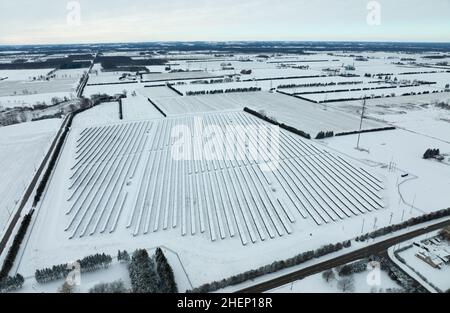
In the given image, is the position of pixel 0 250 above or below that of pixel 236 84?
below

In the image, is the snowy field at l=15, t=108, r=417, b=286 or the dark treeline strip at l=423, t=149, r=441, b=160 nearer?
the snowy field at l=15, t=108, r=417, b=286

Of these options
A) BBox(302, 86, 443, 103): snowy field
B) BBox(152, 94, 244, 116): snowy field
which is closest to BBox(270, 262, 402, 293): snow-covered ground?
BBox(152, 94, 244, 116): snowy field

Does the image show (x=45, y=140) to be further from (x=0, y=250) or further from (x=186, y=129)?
(x=0, y=250)

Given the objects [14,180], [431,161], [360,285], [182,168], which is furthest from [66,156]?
[431,161]

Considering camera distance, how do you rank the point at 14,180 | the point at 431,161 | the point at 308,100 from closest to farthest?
1. the point at 14,180
2. the point at 431,161
3. the point at 308,100

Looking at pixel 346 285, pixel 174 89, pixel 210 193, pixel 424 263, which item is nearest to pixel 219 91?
pixel 174 89

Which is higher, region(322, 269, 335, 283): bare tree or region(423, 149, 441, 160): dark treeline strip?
region(423, 149, 441, 160): dark treeline strip

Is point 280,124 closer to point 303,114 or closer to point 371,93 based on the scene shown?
point 303,114

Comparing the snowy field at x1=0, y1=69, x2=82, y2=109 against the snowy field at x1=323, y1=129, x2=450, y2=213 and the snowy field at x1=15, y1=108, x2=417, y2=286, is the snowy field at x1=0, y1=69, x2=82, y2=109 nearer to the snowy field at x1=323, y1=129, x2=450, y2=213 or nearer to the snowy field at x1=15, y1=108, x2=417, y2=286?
the snowy field at x1=15, y1=108, x2=417, y2=286
